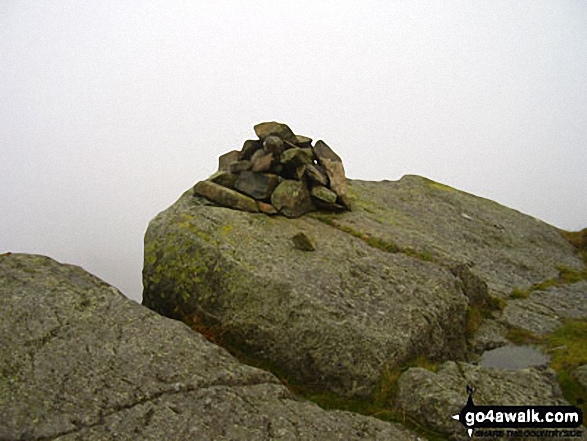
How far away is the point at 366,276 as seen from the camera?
58.4 feet

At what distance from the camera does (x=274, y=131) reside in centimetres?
2309

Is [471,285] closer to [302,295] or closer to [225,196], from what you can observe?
[302,295]

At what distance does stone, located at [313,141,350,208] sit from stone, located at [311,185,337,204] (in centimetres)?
88

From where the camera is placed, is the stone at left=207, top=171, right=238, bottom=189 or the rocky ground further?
the stone at left=207, top=171, right=238, bottom=189

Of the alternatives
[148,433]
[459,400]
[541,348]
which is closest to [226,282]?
[148,433]

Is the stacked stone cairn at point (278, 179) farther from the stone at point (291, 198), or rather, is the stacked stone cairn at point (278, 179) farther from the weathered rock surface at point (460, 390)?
the weathered rock surface at point (460, 390)

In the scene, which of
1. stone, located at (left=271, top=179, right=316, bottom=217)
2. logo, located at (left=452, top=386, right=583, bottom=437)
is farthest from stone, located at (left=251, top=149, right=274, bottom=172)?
logo, located at (left=452, top=386, right=583, bottom=437)

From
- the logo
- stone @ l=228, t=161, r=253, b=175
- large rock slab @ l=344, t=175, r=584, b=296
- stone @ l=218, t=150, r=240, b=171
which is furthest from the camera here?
stone @ l=218, t=150, r=240, b=171

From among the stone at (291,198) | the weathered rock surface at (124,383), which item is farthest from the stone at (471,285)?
the weathered rock surface at (124,383)

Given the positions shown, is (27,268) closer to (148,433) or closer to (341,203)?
(148,433)

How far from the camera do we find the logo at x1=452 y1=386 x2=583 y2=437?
41.0 feet

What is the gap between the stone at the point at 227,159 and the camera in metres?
24.5

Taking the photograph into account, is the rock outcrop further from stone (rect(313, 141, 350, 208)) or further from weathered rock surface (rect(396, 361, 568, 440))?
stone (rect(313, 141, 350, 208))

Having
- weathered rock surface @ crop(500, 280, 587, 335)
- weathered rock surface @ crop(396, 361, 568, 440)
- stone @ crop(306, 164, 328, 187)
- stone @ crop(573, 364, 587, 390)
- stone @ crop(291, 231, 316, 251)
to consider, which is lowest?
weathered rock surface @ crop(396, 361, 568, 440)
